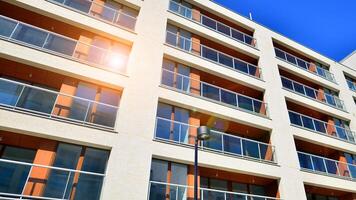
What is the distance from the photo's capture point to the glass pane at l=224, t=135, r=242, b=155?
12.8 meters

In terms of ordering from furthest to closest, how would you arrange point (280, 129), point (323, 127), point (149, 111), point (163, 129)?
point (323, 127) → point (280, 129) → point (163, 129) → point (149, 111)

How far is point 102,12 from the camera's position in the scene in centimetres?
1273

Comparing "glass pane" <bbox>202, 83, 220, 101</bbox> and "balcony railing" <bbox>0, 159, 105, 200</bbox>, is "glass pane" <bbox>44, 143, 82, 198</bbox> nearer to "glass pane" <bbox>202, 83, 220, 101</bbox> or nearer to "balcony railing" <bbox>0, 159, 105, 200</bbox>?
"balcony railing" <bbox>0, 159, 105, 200</bbox>

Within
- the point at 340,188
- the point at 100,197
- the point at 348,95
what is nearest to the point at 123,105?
the point at 100,197

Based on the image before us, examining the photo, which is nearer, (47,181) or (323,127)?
(47,181)

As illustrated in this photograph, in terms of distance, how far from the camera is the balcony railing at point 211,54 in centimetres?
1443

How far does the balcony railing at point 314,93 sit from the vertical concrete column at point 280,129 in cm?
203

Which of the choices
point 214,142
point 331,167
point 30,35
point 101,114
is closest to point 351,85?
point 331,167

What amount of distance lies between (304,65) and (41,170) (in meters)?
20.3

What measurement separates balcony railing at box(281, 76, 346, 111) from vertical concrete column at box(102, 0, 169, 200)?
10420 mm

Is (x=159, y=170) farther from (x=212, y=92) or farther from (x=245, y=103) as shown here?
(x=245, y=103)

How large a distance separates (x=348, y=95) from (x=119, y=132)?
1975 cm

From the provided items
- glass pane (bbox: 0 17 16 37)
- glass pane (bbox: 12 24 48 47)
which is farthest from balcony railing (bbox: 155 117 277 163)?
glass pane (bbox: 0 17 16 37)

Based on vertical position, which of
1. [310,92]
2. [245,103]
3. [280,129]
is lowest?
[280,129]
